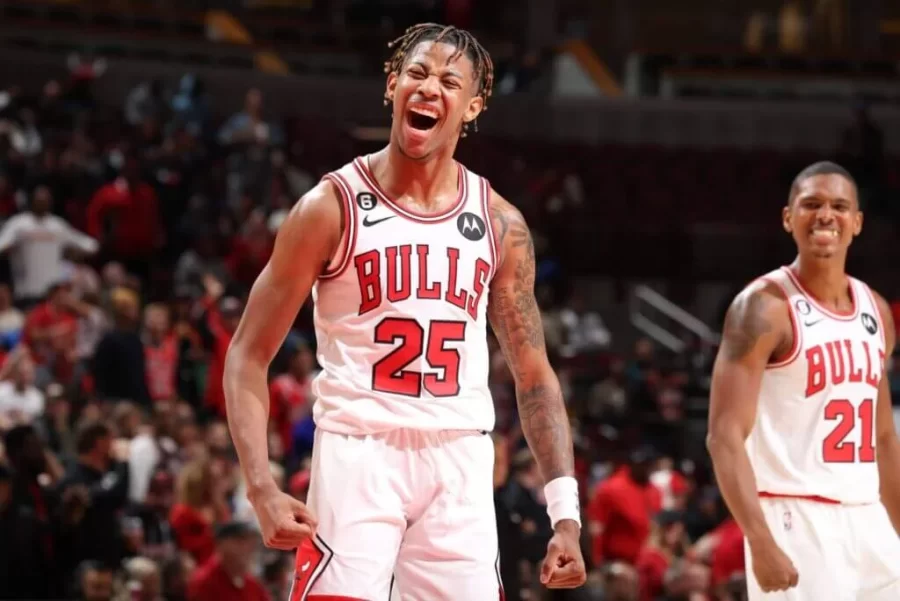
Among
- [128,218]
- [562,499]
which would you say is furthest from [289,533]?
[128,218]

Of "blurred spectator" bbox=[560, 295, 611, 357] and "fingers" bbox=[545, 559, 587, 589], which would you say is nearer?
"fingers" bbox=[545, 559, 587, 589]

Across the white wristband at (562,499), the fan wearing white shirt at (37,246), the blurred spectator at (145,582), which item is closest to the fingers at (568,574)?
the white wristband at (562,499)

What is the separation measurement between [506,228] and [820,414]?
5.74 ft

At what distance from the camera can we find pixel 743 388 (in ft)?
18.9

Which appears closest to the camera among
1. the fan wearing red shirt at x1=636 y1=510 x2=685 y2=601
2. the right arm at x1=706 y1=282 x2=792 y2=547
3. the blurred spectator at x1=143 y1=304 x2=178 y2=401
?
the right arm at x1=706 y1=282 x2=792 y2=547

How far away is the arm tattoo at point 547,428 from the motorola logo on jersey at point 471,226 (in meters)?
0.50

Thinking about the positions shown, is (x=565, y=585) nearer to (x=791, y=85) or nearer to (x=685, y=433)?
(x=685, y=433)

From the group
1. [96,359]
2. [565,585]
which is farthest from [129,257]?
[565,585]

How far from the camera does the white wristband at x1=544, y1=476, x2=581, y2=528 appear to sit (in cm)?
445

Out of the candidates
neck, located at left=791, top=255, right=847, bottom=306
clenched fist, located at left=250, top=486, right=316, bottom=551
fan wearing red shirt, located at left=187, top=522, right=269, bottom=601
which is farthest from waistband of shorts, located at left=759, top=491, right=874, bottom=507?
fan wearing red shirt, located at left=187, top=522, right=269, bottom=601

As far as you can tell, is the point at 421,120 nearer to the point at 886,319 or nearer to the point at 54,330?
the point at 886,319

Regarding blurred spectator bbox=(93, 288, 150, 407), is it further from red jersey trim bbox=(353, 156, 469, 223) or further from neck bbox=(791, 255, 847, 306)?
red jersey trim bbox=(353, 156, 469, 223)

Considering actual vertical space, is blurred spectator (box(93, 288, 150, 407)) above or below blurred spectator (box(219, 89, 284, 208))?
below

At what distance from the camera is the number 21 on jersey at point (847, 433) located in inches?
227
